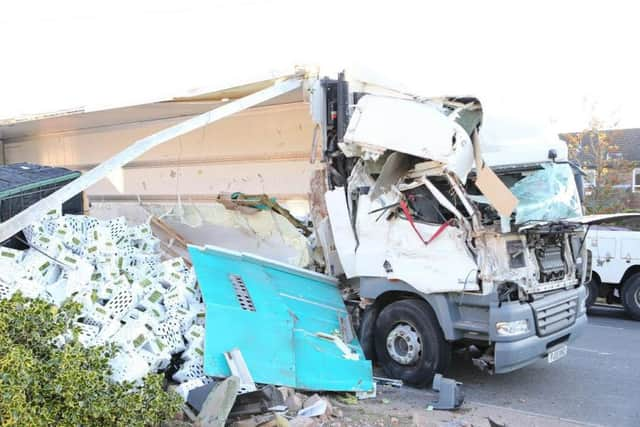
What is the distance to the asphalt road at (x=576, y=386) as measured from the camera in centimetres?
541

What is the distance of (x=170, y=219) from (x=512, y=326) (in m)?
5.44

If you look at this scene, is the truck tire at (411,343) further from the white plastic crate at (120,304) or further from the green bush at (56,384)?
the green bush at (56,384)

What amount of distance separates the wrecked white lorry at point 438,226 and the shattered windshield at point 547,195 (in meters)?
0.01

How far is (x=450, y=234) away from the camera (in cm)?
555

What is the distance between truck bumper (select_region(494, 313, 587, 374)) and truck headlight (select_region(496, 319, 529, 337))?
3.3 inches

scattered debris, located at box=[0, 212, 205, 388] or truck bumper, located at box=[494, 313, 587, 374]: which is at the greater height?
scattered debris, located at box=[0, 212, 205, 388]

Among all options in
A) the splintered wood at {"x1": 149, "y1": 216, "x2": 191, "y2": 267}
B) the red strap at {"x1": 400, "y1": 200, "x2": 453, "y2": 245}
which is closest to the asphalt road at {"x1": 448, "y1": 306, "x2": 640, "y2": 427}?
the red strap at {"x1": 400, "y1": 200, "x2": 453, "y2": 245}

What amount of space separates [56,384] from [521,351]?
3.86 m

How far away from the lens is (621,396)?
5836mm

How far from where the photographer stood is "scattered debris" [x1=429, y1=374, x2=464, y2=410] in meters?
5.27

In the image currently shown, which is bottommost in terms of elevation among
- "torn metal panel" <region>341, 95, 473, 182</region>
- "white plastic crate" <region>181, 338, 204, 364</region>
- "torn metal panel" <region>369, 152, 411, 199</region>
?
"white plastic crate" <region>181, 338, 204, 364</region>

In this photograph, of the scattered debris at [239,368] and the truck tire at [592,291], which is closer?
the scattered debris at [239,368]

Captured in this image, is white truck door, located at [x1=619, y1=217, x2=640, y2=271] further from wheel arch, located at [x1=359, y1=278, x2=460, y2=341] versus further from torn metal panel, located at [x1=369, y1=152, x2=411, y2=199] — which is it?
torn metal panel, located at [x1=369, y1=152, x2=411, y2=199]

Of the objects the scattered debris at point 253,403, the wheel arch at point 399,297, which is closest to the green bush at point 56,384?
the scattered debris at point 253,403
